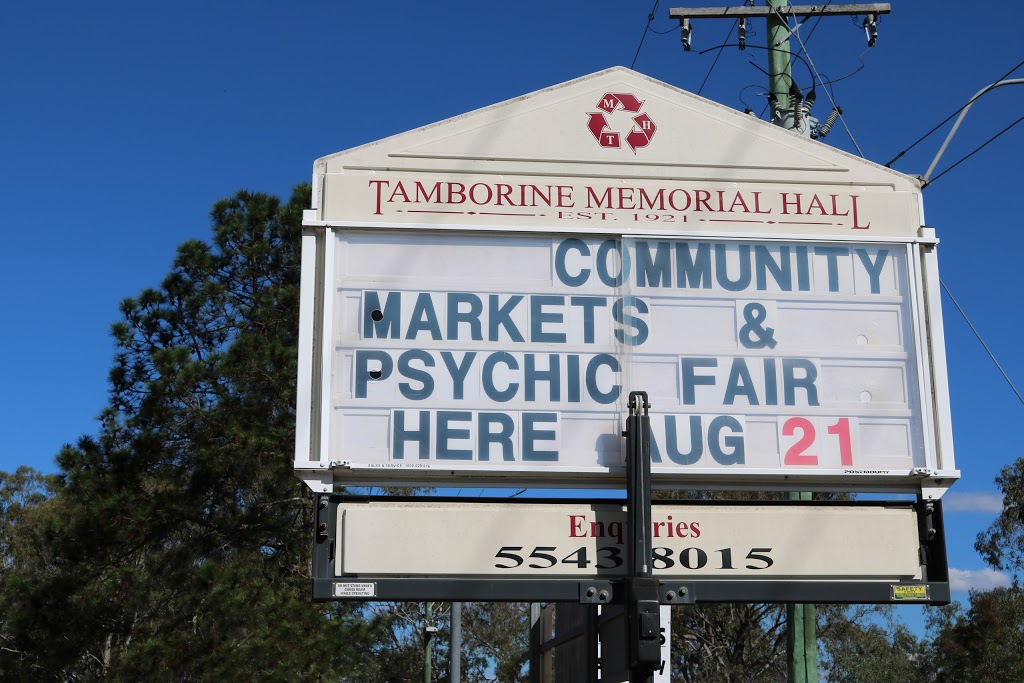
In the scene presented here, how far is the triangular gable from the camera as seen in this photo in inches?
267

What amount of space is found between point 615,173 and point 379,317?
1.61m

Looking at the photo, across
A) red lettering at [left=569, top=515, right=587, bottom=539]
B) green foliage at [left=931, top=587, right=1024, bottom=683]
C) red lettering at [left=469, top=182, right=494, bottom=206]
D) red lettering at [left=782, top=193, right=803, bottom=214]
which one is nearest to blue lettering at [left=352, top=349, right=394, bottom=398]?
red lettering at [left=469, top=182, right=494, bottom=206]

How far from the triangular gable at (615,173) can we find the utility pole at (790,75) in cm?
523

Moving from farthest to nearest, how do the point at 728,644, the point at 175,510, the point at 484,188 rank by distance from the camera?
1. the point at 728,644
2. the point at 175,510
3. the point at 484,188

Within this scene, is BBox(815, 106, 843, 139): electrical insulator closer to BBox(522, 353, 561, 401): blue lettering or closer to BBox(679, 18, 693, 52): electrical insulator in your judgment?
BBox(679, 18, 693, 52): electrical insulator

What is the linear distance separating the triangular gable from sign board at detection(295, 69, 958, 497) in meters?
0.01

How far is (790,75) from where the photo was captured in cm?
1298

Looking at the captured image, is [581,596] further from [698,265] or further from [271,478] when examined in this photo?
[271,478]

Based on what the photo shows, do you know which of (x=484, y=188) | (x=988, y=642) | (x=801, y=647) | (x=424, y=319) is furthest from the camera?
(x=988, y=642)

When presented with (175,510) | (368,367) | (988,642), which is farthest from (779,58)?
(988,642)

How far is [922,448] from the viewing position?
6543 millimetres

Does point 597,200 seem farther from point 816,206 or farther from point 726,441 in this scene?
point 726,441

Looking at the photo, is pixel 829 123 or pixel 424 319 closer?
pixel 424 319

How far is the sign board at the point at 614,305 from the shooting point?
6.41m
